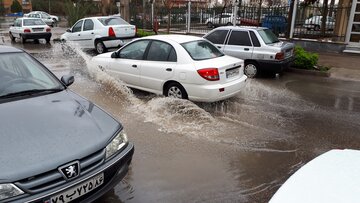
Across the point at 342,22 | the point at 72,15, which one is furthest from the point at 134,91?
the point at 72,15

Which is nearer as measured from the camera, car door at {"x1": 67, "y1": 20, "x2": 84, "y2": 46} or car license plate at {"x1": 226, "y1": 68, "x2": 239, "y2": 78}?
car license plate at {"x1": 226, "y1": 68, "x2": 239, "y2": 78}

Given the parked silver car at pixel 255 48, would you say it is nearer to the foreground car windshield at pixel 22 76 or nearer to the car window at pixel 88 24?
the foreground car windshield at pixel 22 76

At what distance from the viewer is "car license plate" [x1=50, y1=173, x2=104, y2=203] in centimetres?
Result: 268

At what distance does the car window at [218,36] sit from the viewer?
34.2ft

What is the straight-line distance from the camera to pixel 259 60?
390 inches

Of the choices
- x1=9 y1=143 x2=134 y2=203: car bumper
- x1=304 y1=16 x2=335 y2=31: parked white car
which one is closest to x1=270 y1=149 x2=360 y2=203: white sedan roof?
x1=9 y1=143 x2=134 y2=203: car bumper

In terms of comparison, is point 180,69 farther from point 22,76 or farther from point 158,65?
point 22,76

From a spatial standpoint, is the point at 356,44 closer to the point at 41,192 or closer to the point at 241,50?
the point at 241,50

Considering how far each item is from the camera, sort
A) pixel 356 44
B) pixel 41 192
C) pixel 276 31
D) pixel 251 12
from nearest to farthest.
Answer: pixel 41 192, pixel 356 44, pixel 276 31, pixel 251 12

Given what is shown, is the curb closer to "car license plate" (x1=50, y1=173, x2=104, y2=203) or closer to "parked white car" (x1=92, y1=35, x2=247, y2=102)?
"parked white car" (x1=92, y1=35, x2=247, y2=102)

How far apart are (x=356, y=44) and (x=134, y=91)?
1097 cm

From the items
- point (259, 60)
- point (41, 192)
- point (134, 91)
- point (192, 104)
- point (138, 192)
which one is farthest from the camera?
point (259, 60)

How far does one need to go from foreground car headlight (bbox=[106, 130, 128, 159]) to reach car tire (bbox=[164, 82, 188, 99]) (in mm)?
3549

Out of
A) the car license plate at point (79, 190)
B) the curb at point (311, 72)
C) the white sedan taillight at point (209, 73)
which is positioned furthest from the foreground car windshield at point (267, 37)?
the car license plate at point (79, 190)
